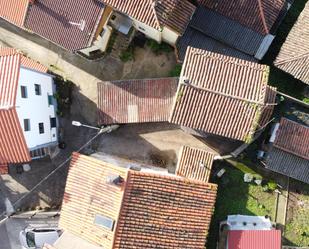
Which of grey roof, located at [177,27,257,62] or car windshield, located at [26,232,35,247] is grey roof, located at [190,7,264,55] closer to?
grey roof, located at [177,27,257,62]

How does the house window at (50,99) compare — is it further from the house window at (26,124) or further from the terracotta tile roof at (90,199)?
the terracotta tile roof at (90,199)

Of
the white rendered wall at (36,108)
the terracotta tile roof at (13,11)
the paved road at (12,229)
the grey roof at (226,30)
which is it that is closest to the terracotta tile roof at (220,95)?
the grey roof at (226,30)

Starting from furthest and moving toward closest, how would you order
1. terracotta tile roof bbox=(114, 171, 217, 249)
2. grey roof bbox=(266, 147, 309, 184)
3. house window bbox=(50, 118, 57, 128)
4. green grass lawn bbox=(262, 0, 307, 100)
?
green grass lawn bbox=(262, 0, 307, 100)
house window bbox=(50, 118, 57, 128)
grey roof bbox=(266, 147, 309, 184)
terracotta tile roof bbox=(114, 171, 217, 249)

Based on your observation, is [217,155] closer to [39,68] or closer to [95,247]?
[95,247]

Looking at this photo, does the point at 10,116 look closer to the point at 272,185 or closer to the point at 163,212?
the point at 163,212

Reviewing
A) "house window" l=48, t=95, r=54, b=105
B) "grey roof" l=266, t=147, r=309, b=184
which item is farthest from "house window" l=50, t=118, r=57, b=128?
"grey roof" l=266, t=147, r=309, b=184

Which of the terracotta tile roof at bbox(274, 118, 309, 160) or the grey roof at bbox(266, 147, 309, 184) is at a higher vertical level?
the terracotta tile roof at bbox(274, 118, 309, 160)

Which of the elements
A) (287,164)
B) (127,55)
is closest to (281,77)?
(287,164)
